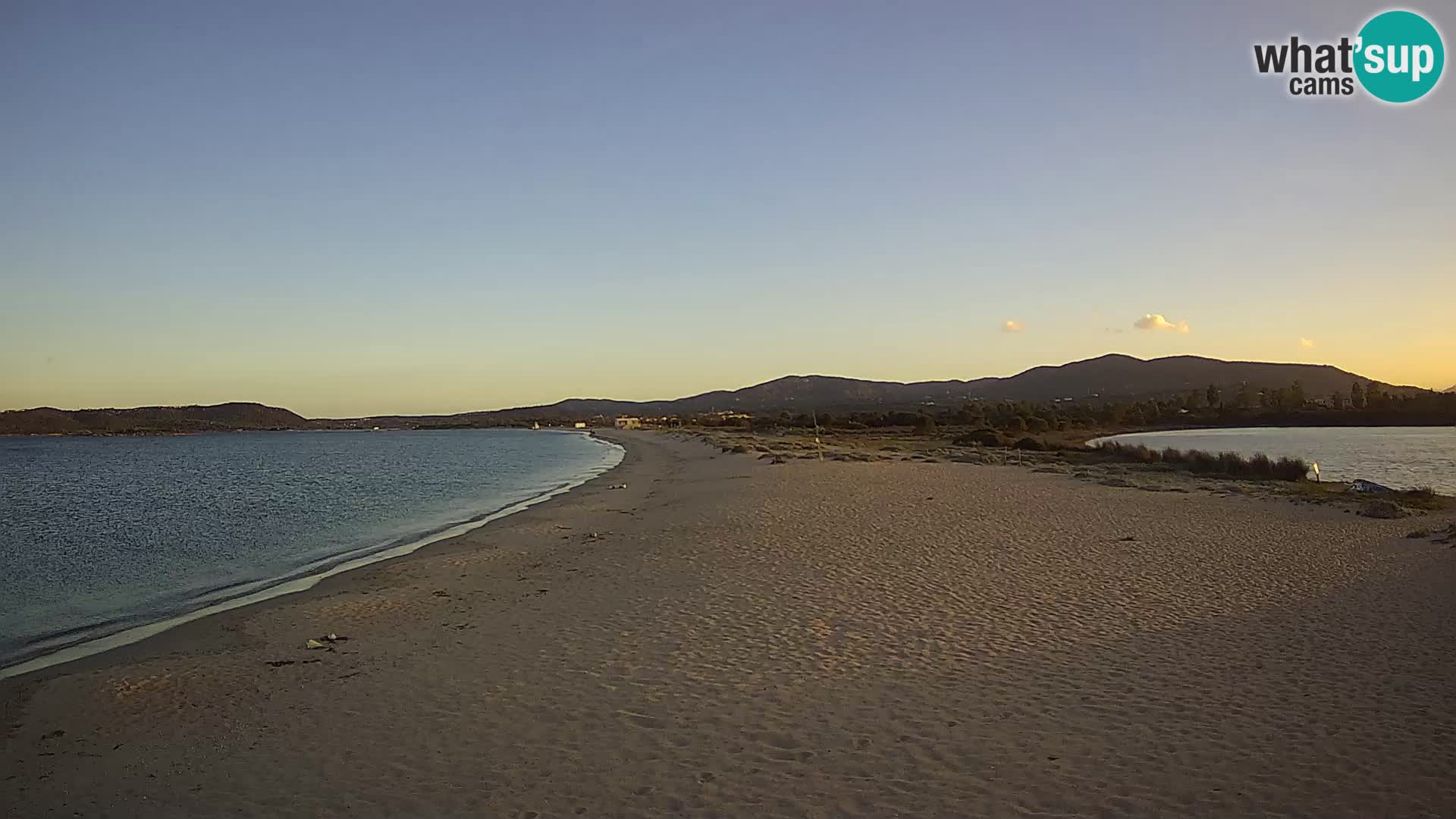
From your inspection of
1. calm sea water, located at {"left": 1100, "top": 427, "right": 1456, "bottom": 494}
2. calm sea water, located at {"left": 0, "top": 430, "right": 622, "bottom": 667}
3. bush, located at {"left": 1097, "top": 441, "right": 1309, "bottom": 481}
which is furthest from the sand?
calm sea water, located at {"left": 1100, "top": 427, "right": 1456, "bottom": 494}

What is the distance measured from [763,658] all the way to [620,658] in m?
1.43

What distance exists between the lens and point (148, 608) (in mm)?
13039

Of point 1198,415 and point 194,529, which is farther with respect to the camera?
point 1198,415

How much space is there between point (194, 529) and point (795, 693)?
66.0 ft

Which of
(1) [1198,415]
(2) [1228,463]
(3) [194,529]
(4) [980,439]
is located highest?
(1) [1198,415]

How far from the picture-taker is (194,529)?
73.0 ft

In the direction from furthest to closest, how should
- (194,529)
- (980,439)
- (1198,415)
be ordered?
1. (1198,415)
2. (980,439)
3. (194,529)

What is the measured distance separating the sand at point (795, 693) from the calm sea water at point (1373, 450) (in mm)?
22053

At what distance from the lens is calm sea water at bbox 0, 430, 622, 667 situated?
43.5 ft

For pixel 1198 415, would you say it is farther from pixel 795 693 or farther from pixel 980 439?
pixel 795 693

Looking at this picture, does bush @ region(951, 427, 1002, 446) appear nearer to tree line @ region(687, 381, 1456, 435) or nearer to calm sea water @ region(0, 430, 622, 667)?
tree line @ region(687, 381, 1456, 435)

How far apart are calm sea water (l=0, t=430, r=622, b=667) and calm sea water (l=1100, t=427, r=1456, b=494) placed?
98.9ft

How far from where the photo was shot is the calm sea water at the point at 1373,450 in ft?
109

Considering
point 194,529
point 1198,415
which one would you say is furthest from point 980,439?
point 1198,415
